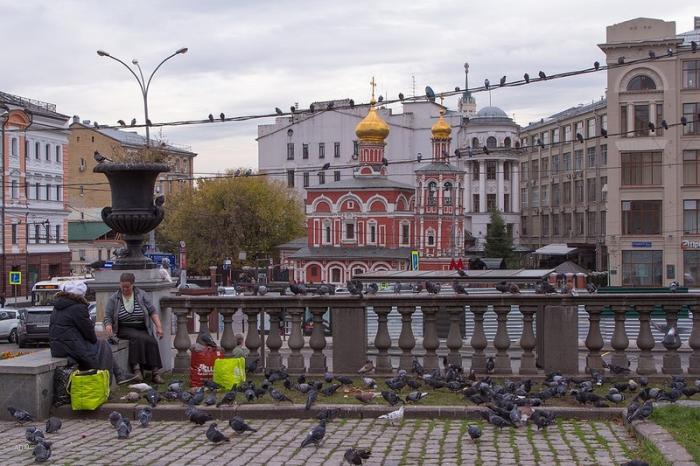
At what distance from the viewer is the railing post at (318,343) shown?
1176 centimetres

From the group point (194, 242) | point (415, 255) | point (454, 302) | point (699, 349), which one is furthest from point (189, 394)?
point (194, 242)

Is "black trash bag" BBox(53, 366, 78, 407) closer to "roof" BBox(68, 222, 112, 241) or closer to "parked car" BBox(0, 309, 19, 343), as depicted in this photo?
"parked car" BBox(0, 309, 19, 343)

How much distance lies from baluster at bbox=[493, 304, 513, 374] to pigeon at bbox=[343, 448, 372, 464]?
390 centimetres

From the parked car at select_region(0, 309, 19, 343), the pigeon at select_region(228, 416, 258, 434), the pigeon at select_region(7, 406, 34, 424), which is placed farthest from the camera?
the parked car at select_region(0, 309, 19, 343)

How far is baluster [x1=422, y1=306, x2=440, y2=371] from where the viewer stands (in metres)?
11.6

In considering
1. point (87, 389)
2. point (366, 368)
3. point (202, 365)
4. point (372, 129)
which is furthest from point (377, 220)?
point (87, 389)

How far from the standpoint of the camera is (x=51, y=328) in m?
10.4

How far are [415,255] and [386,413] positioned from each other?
5180 centimetres

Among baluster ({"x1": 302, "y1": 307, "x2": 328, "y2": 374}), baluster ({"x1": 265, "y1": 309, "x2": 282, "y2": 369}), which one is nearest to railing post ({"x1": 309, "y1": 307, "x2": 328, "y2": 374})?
baluster ({"x1": 302, "y1": 307, "x2": 328, "y2": 374})

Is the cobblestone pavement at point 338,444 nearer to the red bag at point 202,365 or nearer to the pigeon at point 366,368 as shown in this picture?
the red bag at point 202,365

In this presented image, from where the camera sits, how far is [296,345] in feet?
38.7

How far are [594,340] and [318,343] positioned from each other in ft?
10.2

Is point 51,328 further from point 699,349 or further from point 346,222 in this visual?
point 346,222

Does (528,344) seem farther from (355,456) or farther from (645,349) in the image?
(355,456)
